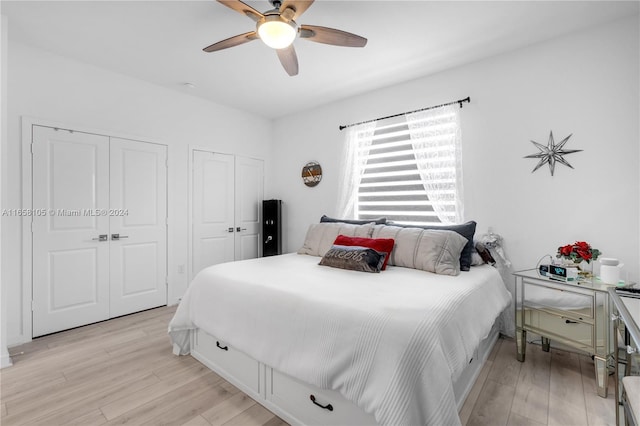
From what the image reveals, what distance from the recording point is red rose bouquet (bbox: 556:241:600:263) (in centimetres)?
217

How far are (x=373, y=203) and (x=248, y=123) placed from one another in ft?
7.78

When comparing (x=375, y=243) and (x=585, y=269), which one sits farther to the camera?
(x=375, y=243)

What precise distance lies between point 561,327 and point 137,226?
13.8 feet

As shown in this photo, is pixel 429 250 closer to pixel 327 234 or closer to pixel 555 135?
pixel 327 234

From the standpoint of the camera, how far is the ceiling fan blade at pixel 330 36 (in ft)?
6.66

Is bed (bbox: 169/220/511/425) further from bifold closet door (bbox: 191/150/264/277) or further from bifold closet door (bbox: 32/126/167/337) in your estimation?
bifold closet door (bbox: 191/150/264/277)

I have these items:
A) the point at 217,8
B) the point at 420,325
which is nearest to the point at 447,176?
the point at 420,325

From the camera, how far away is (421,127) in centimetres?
329

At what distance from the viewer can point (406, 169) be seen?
11.4 ft

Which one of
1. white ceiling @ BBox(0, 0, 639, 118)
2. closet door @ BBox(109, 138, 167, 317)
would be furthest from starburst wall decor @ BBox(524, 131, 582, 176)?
closet door @ BBox(109, 138, 167, 317)

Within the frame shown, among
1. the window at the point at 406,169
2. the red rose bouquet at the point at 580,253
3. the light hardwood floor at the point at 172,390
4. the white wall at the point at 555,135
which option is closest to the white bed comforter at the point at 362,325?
the light hardwood floor at the point at 172,390

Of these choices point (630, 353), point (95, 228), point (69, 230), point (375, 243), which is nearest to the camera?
point (630, 353)

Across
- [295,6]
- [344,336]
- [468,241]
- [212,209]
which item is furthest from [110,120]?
[468,241]

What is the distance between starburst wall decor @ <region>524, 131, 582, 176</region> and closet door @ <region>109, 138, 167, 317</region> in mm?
4068
